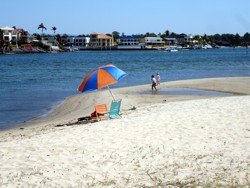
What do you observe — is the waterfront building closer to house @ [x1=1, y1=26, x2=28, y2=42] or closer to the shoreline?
house @ [x1=1, y1=26, x2=28, y2=42]

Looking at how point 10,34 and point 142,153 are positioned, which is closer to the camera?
point 142,153

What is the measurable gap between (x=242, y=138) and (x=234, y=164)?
2.43 metres

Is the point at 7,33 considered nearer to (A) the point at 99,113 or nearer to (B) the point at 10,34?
(B) the point at 10,34

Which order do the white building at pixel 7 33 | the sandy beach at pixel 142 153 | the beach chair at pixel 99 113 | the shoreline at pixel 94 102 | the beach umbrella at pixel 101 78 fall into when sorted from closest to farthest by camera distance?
the sandy beach at pixel 142 153, the beach umbrella at pixel 101 78, the beach chair at pixel 99 113, the shoreline at pixel 94 102, the white building at pixel 7 33

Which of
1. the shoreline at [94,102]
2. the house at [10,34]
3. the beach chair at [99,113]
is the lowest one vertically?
the shoreline at [94,102]

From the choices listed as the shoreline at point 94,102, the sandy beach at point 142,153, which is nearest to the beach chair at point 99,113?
the sandy beach at point 142,153

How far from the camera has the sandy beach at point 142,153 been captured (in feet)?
28.0

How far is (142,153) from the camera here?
10.5 m

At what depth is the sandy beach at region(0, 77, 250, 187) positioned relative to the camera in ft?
28.0

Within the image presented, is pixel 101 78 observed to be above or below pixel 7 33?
below

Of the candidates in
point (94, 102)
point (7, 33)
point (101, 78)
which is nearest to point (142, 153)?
point (101, 78)

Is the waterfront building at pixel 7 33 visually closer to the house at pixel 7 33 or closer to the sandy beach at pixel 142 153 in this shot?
the house at pixel 7 33

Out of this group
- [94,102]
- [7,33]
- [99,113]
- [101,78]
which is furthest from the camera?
[7,33]

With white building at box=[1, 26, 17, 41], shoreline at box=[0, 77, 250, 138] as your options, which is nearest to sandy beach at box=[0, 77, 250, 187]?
shoreline at box=[0, 77, 250, 138]
